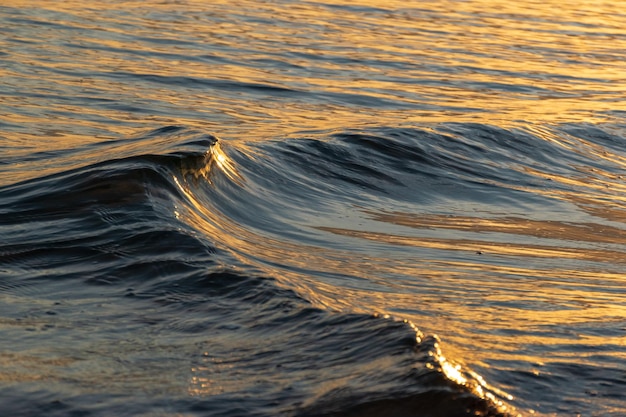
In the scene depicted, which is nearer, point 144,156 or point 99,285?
point 99,285

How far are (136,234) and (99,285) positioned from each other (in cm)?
72

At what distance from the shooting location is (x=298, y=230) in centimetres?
648

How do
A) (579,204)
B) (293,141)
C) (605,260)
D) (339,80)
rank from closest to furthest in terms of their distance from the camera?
(605,260), (579,204), (293,141), (339,80)

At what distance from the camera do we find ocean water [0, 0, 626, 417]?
3.86m

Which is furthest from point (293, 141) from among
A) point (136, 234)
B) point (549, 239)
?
point (136, 234)

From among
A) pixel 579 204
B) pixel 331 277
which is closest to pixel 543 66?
pixel 579 204

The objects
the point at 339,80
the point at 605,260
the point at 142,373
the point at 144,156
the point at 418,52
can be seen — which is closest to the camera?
the point at 142,373

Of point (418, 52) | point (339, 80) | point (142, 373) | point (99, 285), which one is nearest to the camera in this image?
point (142, 373)

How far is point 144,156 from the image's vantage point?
7016mm

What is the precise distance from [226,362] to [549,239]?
3.36 meters

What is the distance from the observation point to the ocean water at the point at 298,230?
152 inches

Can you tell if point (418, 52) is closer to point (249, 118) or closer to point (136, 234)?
point (249, 118)

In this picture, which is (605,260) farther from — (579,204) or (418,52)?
(418,52)

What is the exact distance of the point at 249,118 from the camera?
10.1 metres
